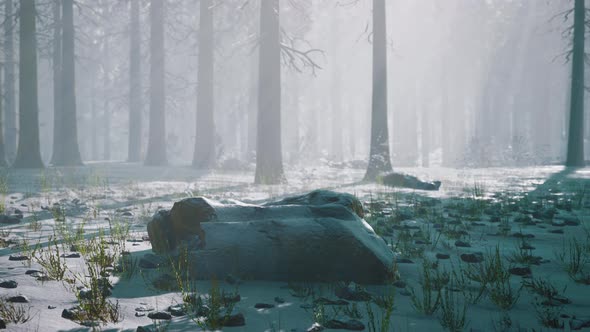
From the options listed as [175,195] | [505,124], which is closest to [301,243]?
[175,195]

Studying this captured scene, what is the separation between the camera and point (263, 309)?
121 inches

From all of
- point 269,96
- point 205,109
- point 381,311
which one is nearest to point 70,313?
point 381,311

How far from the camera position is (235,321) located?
8.93 ft

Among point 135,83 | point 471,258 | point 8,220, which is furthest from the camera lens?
point 135,83

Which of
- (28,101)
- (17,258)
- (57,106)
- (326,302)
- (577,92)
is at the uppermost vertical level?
(577,92)

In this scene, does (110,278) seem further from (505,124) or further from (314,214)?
(505,124)

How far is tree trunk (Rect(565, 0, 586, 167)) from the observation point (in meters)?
18.2

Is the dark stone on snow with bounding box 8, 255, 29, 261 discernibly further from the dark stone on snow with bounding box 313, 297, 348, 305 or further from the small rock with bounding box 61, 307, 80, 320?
the dark stone on snow with bounding box 313, 297, 348, 305

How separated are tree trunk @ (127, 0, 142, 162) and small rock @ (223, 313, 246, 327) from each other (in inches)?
1025

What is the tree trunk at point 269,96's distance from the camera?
13.4 m

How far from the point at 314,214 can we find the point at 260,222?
1.66 feet

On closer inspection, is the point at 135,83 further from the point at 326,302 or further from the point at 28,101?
the point at 326,302

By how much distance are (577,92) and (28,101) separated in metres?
20.2

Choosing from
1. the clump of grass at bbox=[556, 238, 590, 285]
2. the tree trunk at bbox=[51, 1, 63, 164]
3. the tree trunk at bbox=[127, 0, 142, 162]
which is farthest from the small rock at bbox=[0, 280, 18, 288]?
the tree trunk at bbox=[127, 0, 142, 162]
